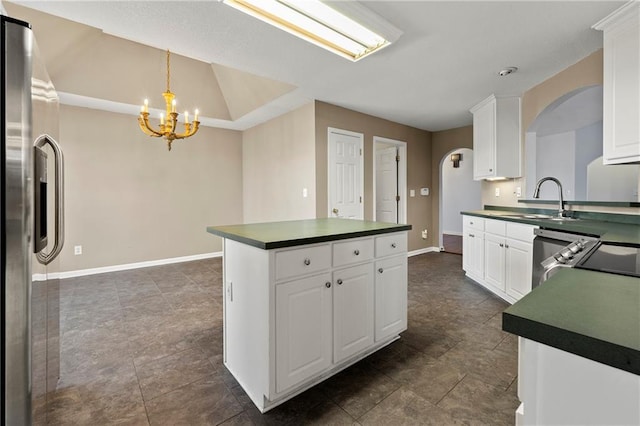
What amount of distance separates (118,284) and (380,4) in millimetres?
4302

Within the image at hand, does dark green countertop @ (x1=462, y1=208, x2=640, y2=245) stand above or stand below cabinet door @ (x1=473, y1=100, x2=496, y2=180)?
below

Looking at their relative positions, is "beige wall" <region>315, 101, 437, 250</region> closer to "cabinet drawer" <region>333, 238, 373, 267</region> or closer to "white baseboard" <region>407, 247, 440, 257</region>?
"white baseboard" <region>407, 247, 440, 257</region>

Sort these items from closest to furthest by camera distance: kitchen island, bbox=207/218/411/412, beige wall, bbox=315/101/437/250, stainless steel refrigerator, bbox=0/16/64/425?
stainless steel refrigerator, bbox=0/16/64/425
kitchen island, bbox=207/218/411/412
beige wall, bbox=315/101/437/250

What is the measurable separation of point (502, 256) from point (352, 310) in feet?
7.04

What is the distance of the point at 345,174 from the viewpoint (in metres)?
4.39

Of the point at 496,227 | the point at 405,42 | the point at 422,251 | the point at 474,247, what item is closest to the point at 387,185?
the point at 422,251

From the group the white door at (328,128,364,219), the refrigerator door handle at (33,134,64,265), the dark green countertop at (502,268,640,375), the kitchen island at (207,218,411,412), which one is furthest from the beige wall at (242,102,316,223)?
the dark green countertop at (502,268,640,375)

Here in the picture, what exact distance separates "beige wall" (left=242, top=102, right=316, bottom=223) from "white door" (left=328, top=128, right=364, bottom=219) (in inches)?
12.7

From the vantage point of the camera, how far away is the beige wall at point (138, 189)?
4262 mm

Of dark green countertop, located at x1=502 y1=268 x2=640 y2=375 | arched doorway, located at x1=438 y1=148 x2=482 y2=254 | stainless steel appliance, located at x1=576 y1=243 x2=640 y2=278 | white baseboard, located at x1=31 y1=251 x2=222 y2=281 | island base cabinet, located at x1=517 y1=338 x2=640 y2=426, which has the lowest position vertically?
white baseboard, located at x1=31 y1=251 x2=222 y2=281

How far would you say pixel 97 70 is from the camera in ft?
12.7

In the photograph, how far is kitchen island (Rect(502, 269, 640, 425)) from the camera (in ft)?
1.55

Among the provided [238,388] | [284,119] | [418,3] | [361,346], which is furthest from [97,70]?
A: [361,346]

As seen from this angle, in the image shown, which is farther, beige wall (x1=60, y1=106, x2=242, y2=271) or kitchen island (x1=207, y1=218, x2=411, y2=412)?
beige wall (x1=60, y1=106, x2=242, y2=271)
